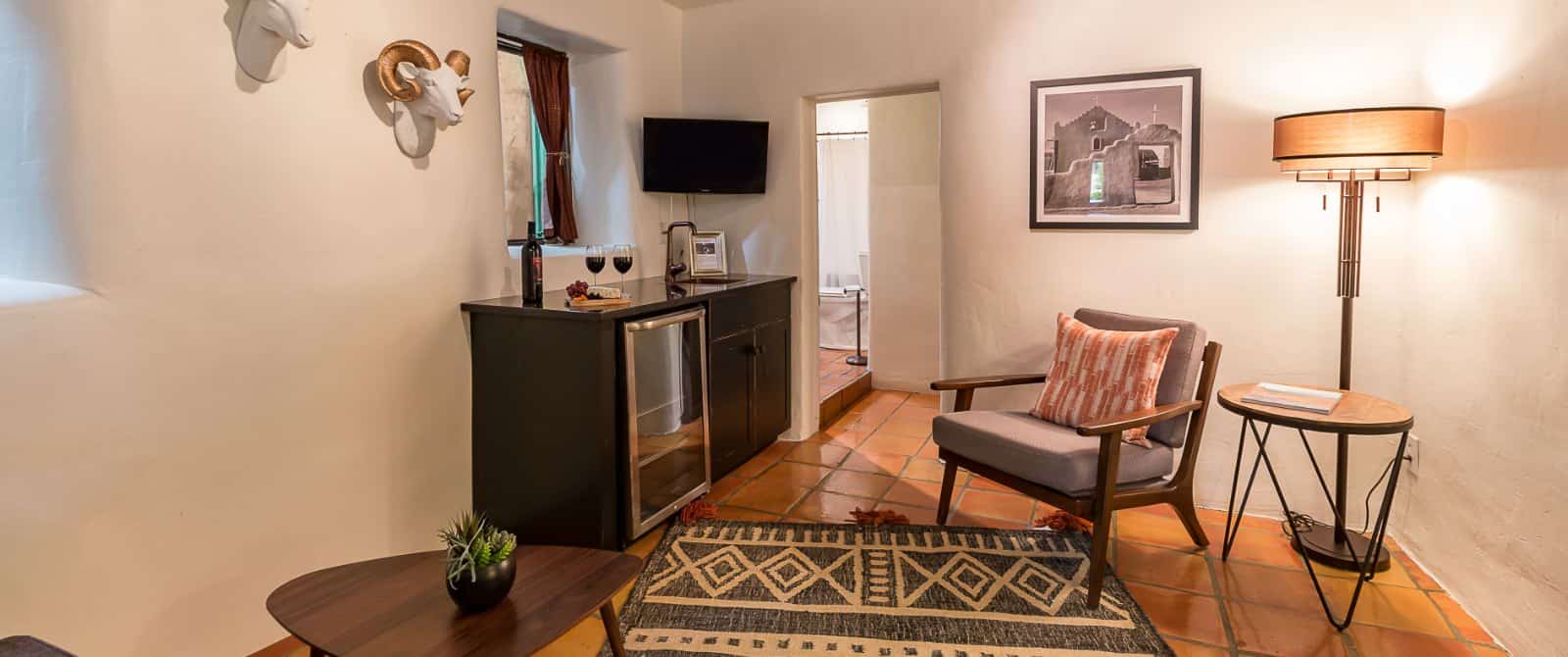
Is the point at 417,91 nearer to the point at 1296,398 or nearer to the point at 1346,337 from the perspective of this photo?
the point at 1296,398

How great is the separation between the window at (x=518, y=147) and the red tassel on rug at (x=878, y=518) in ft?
6.02

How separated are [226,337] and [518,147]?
1750 mm

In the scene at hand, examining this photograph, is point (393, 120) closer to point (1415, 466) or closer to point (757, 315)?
point (757, 315)

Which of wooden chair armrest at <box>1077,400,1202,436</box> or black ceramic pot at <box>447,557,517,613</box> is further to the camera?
wooden chair armrest at <box>1077,400,1202,436</box>

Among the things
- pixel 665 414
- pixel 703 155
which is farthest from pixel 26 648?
pixel 703 155

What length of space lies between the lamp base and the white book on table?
47 centimetres

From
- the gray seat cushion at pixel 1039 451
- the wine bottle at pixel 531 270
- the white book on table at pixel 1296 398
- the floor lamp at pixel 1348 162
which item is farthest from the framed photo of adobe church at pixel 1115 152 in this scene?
the wine bottle at pixel 531 270

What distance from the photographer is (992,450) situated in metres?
2.79

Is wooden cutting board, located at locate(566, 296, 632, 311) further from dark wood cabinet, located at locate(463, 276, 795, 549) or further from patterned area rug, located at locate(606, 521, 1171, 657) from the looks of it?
patterned area rug, located at locate(606, 521, 1171, 657)

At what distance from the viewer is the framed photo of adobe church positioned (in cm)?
325

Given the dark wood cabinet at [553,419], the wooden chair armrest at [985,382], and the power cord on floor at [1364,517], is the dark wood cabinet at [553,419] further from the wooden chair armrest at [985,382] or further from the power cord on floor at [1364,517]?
the power cord on floor at [1364,517]

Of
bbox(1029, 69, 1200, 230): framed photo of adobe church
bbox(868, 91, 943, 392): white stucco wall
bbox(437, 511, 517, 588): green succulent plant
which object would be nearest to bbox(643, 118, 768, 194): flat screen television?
bbox(1029, 69, 1200, 230): framed photo of adobe church

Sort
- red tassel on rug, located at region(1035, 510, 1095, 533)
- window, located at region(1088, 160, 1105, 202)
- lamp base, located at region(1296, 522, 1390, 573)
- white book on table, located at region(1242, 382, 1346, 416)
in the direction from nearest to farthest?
white book on table, located at region(1242, 382, 1346, 416) → lamp base, located at region(1296, 522, 1390, 573) → red tassel on rug, located at region(1035, 510, 1095, 533) → window, located at region(1088, 160, 1105, 202)

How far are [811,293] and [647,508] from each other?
1684 millimetres
